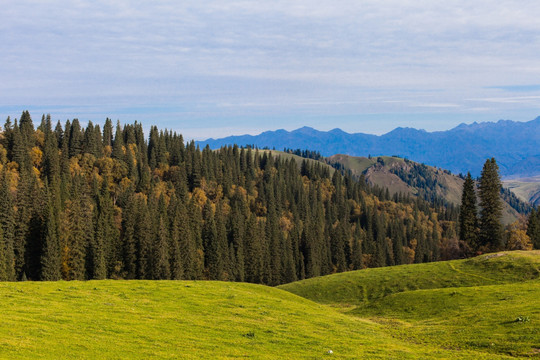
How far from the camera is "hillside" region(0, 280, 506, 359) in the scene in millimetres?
24953

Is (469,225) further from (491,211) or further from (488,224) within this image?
(491,211)

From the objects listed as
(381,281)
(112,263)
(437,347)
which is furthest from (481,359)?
(112,263)

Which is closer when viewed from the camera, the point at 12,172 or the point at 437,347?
the point at 437,347

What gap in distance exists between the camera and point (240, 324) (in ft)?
114

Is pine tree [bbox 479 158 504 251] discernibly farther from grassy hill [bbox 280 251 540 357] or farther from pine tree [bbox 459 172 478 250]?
grassy hill [bbox 280 251 540 357]

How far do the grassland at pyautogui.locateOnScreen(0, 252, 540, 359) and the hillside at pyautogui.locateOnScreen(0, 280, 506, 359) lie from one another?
8 centimetres

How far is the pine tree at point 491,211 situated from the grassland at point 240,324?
181 feet

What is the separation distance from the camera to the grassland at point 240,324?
25953 millimetres

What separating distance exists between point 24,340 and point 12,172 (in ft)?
537

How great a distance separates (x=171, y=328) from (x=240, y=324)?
6.17 m

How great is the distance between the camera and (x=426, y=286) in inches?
2785

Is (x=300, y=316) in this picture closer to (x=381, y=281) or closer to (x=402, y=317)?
(x=402, y=317)

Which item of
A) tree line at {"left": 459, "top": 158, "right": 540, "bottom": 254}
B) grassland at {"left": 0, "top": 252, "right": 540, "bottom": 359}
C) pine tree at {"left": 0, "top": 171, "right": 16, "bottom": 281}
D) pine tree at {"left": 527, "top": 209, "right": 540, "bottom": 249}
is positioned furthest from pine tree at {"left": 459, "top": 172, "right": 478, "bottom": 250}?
pine tree at {"left": 0, "top": 171, "right": 16, "bottom": 281}

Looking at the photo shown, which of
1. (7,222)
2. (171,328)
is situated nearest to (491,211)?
(171,328)
